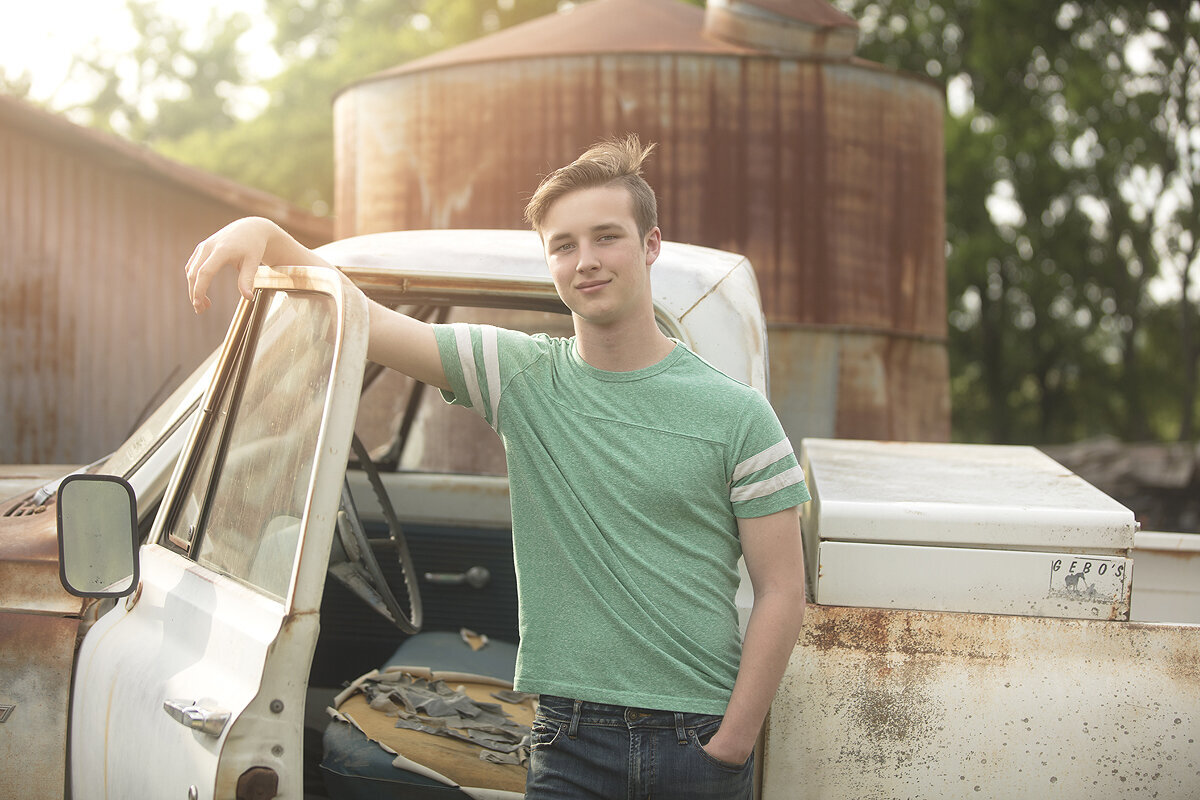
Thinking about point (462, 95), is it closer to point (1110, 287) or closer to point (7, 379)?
point (7, 379)

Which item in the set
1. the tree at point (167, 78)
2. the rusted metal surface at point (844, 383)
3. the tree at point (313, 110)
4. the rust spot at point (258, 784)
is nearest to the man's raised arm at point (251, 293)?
the rust spot at point (258, 784)

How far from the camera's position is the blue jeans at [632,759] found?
1668mm

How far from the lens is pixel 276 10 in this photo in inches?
1510

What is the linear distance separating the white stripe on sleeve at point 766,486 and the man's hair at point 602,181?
46 cm

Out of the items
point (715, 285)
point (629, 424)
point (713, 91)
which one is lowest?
point (629, 424)

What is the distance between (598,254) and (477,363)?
288mm

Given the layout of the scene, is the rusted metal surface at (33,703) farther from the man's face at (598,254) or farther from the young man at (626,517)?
the man's face at (598,254)

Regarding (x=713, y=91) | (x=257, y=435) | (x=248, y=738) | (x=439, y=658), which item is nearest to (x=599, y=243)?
(x=257, y=435)

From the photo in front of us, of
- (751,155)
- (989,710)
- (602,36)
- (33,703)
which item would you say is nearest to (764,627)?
(989,710)

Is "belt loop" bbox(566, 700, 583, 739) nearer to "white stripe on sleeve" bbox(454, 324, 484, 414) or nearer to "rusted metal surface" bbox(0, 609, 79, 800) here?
"white stripe on sleeve" bbox(454, 324, 484, 414)

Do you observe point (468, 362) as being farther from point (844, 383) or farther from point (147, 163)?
point (147, 163)

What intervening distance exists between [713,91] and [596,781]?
7.97 meters

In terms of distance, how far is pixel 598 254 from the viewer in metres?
1.75

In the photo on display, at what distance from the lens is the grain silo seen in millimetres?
8945
